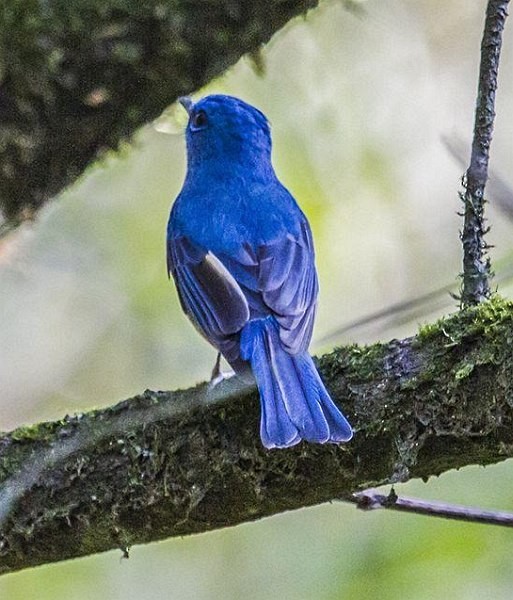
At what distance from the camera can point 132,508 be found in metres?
2.85

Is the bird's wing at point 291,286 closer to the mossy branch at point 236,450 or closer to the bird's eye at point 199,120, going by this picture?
the mossy branch at point 236,450

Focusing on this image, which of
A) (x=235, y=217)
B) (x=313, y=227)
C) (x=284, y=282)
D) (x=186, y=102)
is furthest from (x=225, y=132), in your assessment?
(x=313, y=227)

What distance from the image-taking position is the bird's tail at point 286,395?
2576mm

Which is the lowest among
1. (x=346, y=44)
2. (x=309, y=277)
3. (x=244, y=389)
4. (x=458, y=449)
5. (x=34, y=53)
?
(x=458, y=449)

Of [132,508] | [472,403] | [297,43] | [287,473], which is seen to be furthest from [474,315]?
[297,43]

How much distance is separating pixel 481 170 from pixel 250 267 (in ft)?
3.28

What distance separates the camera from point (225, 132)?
14.7ft

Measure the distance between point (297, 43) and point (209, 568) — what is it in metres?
3.09

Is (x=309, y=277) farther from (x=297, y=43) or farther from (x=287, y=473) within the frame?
(x=297, y=43)

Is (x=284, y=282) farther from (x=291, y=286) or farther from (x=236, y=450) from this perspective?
(x=236, y=450)

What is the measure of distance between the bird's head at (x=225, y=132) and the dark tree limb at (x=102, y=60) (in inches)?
12.8

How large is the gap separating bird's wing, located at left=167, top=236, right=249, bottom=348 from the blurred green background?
197cm

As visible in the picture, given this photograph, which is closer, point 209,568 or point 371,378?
point 371,378

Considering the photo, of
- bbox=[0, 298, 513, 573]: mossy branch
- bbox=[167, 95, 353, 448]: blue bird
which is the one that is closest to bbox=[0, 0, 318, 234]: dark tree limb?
bbox=[167, 95, 353, 448]: blue bird
